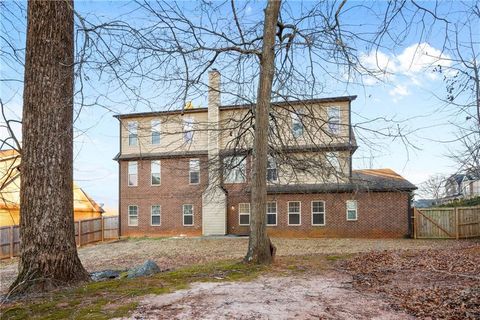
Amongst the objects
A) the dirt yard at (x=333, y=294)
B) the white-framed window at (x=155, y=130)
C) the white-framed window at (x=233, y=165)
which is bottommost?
the dirt yard at (x=333, y=294)

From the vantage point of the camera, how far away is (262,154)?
7.47 m

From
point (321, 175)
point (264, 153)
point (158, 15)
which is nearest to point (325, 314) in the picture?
point (264, 153)

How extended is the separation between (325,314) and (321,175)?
5.20m

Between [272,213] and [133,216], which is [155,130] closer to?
[272,213]

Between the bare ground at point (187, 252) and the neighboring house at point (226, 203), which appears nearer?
the bare ground at point (187, 252)

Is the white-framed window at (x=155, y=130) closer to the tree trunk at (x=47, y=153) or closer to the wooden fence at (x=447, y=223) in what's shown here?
the tree trunk at (x=47, y=153)

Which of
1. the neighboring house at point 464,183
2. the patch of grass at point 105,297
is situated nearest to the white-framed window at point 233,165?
the patch of grass at point 105,297

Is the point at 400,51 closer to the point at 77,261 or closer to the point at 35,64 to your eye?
the point at 35,64

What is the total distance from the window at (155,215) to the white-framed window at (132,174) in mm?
1986

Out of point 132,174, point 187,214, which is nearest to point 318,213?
point 187,214

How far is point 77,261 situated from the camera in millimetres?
6012

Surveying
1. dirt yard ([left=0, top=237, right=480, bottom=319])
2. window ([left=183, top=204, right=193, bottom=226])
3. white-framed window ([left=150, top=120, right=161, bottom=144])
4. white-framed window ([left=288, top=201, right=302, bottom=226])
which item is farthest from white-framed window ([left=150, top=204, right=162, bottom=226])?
dirt yard ([left=0, top=237, right=480, bottom=319])

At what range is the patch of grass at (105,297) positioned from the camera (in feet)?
12.6

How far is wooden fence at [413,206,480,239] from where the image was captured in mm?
20203
